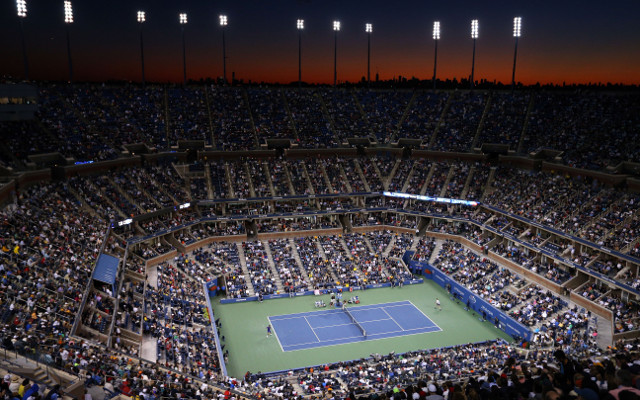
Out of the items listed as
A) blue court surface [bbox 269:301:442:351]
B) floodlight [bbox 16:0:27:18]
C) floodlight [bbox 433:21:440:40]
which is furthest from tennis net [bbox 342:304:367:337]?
floodlight [bbox 16:0:27:18]

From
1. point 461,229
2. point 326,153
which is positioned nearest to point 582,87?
point 461,229

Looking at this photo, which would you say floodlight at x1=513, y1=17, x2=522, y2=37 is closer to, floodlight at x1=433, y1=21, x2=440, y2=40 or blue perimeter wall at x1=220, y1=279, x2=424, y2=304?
floodlight at x1=433, y1=21, x2=440, y2=40

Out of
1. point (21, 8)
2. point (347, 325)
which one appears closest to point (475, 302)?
point (347, 325)

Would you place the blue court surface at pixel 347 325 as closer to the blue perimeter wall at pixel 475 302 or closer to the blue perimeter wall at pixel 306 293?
the blue perimeter wall at pixel 306 293

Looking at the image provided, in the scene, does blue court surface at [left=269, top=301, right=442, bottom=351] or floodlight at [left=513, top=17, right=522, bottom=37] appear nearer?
blue court surface at [left=269, top=301, right=442, bottom=351]

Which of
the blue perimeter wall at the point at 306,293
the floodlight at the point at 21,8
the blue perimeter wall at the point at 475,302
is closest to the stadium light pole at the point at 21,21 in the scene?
the floodlight at the point at 21,8

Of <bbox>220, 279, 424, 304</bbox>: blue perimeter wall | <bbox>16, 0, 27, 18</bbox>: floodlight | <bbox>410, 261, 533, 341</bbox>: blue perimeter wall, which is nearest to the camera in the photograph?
<bbox>410, 261, 533, 341</bbox>: blue perimeter wall

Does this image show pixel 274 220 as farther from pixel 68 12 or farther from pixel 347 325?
pixel 68 12
